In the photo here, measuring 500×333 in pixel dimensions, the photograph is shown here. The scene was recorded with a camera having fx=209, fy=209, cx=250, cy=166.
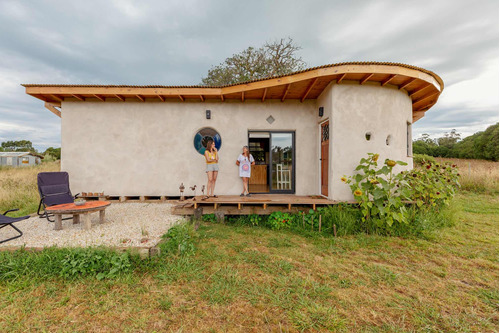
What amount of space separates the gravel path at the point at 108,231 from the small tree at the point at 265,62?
1132 cm

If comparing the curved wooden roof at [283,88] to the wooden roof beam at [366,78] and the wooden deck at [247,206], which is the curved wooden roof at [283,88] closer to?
the wooden roof beam at [366,78]

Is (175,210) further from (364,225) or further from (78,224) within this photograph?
(364,225)

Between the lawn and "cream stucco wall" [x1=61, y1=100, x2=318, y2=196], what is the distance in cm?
272

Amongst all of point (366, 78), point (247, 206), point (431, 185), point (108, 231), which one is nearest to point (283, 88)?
point (366, 78)

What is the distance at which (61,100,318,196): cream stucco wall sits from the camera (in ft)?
18.6

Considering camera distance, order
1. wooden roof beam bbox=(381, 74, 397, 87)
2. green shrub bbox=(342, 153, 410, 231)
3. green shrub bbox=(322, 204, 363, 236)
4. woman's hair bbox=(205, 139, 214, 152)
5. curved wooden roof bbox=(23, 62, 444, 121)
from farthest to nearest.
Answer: woman's hair bbox=(205, 139, 214, 152), wooden roof beam bbox=(381, 74, 397, 87), curved wooden roof bbox=(23, 62, 444, 121), green shrub bbox=(322, 204, 363, 236), green shrub bbox=(342, 153, 410, 231)

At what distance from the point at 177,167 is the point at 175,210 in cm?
153

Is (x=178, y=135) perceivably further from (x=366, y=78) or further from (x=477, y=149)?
(x=477, y=149)

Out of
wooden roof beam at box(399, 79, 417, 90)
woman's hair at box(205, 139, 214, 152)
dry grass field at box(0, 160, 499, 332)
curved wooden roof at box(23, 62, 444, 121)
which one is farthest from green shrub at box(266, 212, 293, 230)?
wooden roof beam at box(399, 79, 417, 90)

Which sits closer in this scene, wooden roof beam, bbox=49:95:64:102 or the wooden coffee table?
the wooden coffee table

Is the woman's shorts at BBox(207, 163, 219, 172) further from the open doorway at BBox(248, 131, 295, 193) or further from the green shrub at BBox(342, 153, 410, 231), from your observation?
the green shrub at BBox(342, 153, 410, 231)

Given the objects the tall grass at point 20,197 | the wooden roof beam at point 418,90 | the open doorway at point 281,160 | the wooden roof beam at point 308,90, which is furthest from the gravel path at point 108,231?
the wooden roof beam at point 418,90

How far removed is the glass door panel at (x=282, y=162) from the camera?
5875 mm

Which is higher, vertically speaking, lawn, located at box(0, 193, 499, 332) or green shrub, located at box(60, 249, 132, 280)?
green shrub, located at box(60, 249, 132, 280)
